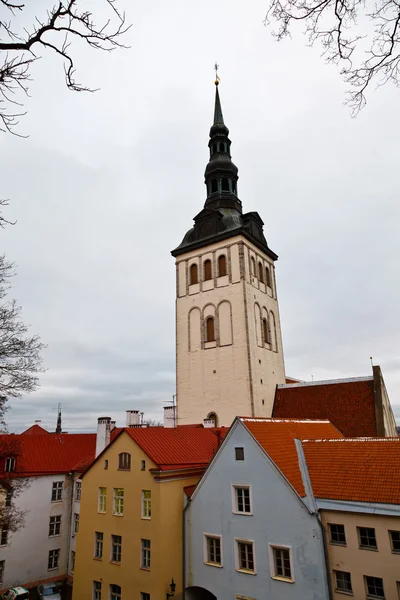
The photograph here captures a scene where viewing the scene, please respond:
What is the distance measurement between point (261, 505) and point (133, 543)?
251 inches

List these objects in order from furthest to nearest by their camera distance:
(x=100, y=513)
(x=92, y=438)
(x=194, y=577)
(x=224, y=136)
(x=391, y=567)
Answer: (x=224, y=136)
(x=92, y=438)
(x=100, y=513)
(x=194, y=577)
(x=391, y=567)

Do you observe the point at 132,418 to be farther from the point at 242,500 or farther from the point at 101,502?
the point at 242,500

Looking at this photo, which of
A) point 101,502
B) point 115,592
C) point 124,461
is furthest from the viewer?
point 101,502

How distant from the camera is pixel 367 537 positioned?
12789 mm

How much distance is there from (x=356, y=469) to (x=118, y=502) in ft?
35.5

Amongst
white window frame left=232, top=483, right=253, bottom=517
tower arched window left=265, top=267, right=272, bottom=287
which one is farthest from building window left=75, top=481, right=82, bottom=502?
tower arched window left=265, top=267, right=272, bottom=287

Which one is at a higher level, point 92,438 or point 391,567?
point 92,438

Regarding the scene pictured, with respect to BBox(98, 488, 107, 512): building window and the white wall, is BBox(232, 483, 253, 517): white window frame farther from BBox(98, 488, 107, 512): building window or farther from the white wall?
the white wall

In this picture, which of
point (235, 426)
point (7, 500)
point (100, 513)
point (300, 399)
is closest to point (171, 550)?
point (100, 513)

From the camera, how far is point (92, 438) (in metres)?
33.8

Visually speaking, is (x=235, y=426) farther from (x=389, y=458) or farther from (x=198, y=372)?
(x=198, y=372)

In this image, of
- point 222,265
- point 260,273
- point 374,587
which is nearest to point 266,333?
point 260,273

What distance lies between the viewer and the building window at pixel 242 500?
15.1 m

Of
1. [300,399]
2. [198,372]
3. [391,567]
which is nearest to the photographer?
[391,567]
